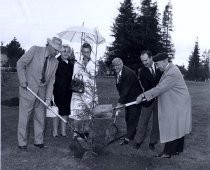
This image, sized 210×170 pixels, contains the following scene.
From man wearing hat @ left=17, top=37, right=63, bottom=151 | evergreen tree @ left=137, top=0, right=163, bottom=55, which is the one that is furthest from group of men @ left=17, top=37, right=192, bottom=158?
evergreen tree @ left=137, top=0, right=163, bottom=55

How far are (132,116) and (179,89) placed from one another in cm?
151

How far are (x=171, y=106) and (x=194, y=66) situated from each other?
81002 millimetres

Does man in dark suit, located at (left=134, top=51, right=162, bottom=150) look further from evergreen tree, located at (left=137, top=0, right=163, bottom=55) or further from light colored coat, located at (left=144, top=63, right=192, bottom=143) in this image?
evergreen tree, located at (left=137, top=0, right=163, bottom=55)

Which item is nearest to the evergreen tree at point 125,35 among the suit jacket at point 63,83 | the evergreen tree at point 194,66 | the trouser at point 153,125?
the evergreen tree at point 194,66

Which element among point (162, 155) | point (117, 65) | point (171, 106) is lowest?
point (162, 155)

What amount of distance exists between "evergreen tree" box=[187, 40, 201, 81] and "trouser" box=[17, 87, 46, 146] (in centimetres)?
7787

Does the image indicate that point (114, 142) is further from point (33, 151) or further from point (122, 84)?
point (33, 151)

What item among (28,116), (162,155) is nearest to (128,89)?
(162,155)

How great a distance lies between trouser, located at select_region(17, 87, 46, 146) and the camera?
22.5 feet

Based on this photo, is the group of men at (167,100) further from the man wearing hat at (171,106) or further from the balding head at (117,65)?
the balding head at (117,65)

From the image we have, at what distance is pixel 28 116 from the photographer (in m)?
6.94

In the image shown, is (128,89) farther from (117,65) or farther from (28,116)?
(28,116)

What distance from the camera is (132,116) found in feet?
25.3

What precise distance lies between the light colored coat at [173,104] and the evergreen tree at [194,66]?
3062 inches
